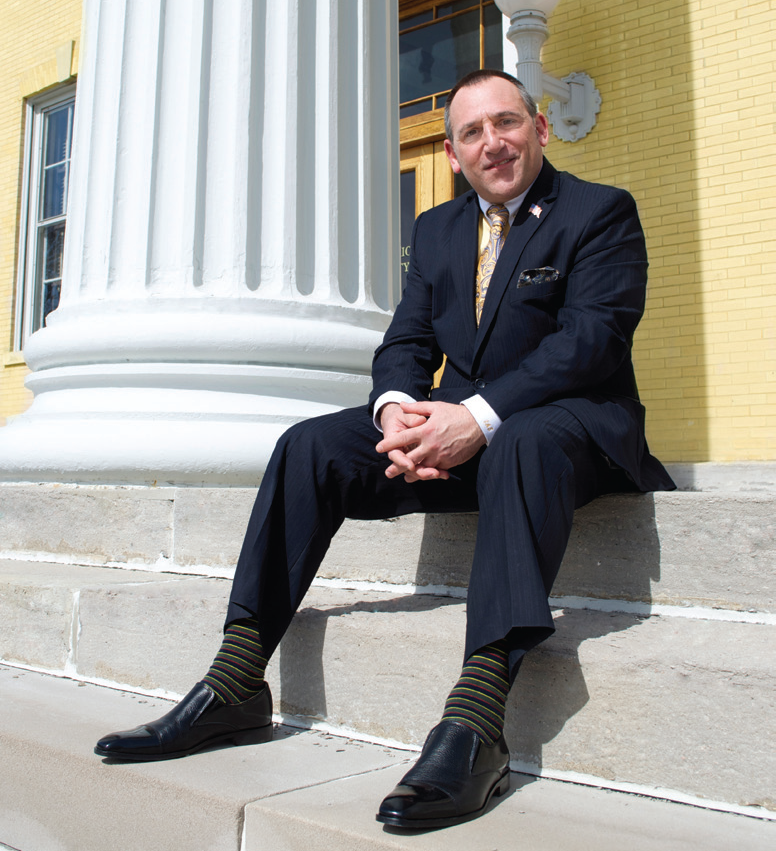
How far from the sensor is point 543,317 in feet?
6.55

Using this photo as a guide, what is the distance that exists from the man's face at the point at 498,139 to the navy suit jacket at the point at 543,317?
0.06m

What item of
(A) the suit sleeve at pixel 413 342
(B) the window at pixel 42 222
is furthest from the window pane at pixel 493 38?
(A) the suit sleeve at pixel 413 342

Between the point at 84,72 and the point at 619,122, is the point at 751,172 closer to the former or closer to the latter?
the point at 619,122

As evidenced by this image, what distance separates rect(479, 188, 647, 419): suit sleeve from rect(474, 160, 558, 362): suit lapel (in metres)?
0.03

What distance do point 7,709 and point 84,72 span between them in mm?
2402

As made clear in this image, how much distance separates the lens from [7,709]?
204 cm

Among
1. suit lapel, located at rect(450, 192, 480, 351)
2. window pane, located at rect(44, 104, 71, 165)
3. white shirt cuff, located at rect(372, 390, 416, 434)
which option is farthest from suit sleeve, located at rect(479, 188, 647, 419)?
window pane, located at rect(44, 104, 71, 165)

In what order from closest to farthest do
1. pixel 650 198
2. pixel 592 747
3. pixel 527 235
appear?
1. pixel 592 747
2. pixel 527 235
3. pixel 650 198

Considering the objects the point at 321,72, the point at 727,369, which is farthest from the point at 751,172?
the point at 321,72

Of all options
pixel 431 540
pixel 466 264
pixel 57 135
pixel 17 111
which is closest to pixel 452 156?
pixel 466 264

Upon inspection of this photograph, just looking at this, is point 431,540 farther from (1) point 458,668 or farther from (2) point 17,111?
(2) point 17,111

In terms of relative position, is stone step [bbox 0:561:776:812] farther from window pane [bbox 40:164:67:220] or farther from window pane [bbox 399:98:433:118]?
window pane [bbox 40:164:67:220]

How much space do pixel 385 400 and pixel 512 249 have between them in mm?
439

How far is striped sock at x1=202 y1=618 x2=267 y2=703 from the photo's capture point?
1764 millimetres
